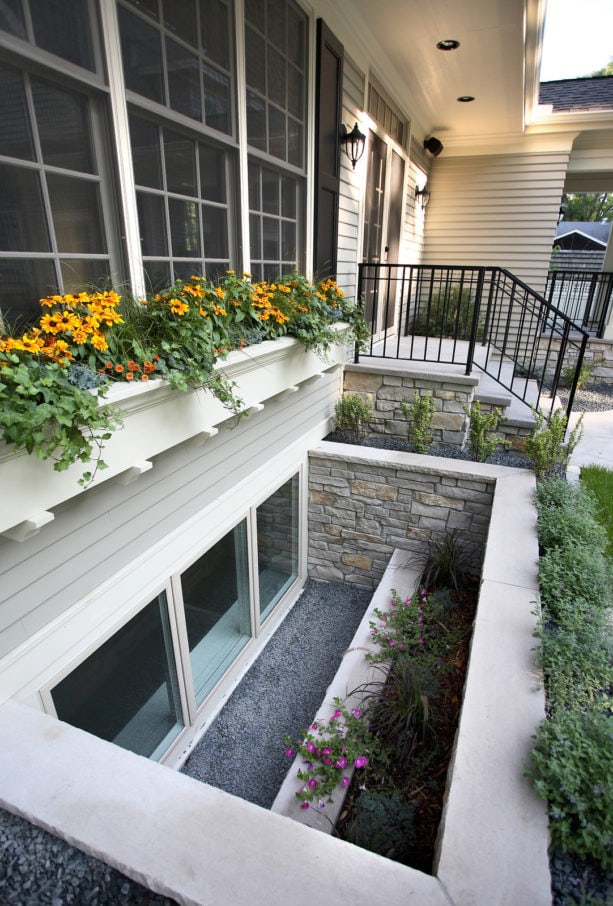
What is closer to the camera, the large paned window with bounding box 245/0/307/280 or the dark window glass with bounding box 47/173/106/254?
the dark window glass with bounding box 47/173/106/254

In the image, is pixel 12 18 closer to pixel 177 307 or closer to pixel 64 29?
pixel 64 29

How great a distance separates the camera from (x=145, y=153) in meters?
2.11

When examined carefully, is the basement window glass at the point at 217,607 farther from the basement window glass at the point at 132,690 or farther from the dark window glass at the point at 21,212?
the dark window glass at the point at 21,212

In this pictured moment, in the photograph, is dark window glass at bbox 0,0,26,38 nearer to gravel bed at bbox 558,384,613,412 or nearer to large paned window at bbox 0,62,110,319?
large paned window at bbox 0,62,110,319

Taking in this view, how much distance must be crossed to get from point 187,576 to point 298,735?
1191 mm

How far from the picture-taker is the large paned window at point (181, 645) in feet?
7.01

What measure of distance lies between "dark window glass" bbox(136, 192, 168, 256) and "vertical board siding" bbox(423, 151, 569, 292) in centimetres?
647

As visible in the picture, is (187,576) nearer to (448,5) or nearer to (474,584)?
(474,584)

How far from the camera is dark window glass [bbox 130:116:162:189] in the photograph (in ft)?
6.73

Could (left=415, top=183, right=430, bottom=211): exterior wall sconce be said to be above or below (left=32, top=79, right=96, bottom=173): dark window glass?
above

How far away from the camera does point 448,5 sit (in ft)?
10.9

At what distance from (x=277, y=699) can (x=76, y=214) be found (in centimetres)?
288

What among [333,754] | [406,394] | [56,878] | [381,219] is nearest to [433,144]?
[381,219]

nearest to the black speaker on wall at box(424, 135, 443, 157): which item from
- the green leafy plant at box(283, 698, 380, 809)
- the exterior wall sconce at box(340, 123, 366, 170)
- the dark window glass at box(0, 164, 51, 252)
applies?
the exterior wall sconce at box(340, 123, 366, 170)
